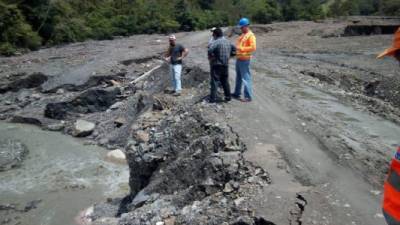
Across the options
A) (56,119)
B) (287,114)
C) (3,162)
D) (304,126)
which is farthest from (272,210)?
(56,119)

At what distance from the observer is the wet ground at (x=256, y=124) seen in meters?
7.27


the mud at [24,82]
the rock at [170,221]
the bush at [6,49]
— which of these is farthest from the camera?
the bush at [6,49]

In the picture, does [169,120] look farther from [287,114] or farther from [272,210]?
[272,210]

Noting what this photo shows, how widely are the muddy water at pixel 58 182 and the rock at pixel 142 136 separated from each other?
4.93ft

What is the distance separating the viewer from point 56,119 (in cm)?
1964

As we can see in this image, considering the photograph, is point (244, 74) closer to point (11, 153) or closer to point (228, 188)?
point (228, 188)

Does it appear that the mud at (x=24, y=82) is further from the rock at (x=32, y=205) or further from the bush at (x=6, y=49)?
the rock at (x=32, y=205)

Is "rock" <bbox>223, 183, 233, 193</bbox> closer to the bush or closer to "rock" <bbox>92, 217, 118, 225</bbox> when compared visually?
"rock" <bbox>92, 217, 118, 225</bbox>

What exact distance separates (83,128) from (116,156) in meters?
3.29

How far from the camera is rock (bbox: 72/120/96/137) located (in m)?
17.8

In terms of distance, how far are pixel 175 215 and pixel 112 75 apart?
14.8 metres

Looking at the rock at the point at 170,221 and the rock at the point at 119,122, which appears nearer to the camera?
the rock at the point at 170,221

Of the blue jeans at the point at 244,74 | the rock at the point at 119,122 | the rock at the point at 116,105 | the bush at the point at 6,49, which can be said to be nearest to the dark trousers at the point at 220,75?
the blue jeans at the point at 244,74

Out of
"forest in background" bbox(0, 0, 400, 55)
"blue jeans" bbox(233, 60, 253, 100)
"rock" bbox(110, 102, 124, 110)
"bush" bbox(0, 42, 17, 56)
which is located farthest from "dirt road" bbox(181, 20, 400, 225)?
"forest in background" bbox(0, 0, 400, 55)
